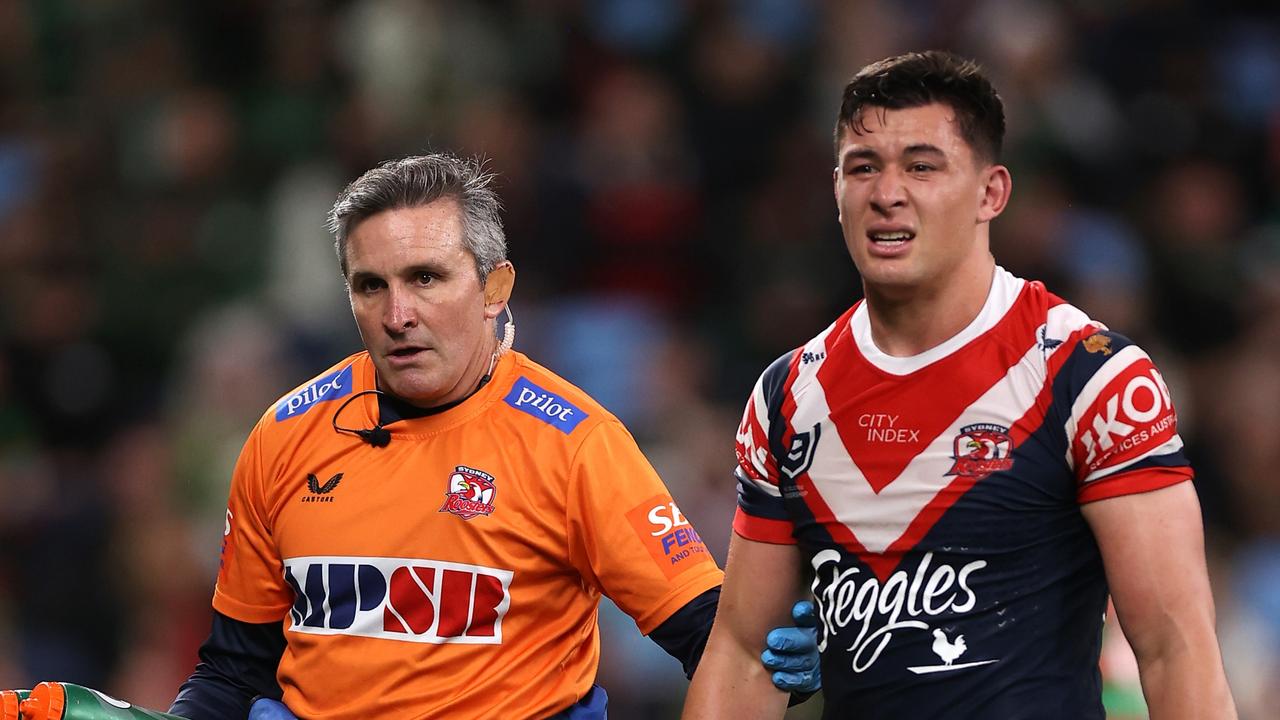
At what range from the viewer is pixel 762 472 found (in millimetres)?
4355

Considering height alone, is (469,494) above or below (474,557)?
above

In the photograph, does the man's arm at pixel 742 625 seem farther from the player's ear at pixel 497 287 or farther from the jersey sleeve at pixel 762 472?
the player's ear at pixel 497 287

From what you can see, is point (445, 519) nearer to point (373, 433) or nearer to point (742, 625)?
point (373, 433)

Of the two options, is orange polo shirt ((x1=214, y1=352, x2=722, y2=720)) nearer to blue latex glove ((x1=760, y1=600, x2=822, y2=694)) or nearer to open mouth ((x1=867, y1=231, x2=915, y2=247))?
blue latex glove ((x1=760, y1=600, x2=822, y2=694))

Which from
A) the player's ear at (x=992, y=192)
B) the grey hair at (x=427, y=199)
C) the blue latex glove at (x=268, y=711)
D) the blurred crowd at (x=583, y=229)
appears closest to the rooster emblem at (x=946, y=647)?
the player's ear at (x=992, y=192)

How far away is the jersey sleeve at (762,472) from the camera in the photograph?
14.3 ft

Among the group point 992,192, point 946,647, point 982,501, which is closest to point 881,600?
point 946,647

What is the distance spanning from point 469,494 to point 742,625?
72 cm

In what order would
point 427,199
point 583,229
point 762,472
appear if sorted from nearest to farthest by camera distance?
point 762,472 → point 427,199 → point 583,229

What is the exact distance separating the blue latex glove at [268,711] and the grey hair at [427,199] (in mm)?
1072

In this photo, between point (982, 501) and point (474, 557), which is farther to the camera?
point (474, 557)

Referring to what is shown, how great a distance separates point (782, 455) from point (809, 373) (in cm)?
20

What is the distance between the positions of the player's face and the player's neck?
0.05 feet

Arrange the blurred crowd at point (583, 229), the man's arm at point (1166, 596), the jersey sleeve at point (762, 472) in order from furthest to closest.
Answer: the blurred crowd at point (583, 229), the jersey sleeve at point (762, 472), the man's arm at point (1166, 596)
